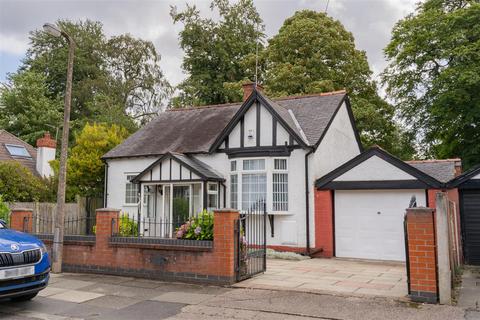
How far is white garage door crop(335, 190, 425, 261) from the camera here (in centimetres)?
1314

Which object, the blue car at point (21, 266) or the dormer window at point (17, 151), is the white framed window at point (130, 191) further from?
the blue car at point (21, 266)

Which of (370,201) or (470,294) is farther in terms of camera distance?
(370,201)

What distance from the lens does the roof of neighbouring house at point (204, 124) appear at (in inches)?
612

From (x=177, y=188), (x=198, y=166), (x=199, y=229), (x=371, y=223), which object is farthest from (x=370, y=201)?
(x=177, y=188)

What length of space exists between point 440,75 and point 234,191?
1324 cm

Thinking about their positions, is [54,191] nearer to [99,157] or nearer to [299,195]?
[99,157]

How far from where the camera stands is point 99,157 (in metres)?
Answer: 19.8

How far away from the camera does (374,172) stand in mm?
13492

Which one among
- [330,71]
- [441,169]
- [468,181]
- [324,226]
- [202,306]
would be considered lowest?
[202,306]

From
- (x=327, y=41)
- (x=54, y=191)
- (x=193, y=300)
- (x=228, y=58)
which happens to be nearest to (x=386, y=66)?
(x=327, y=41)

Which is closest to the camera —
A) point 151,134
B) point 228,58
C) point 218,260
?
point 218,260

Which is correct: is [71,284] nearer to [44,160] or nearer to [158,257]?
[158,257]

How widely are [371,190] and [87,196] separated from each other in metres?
13.4

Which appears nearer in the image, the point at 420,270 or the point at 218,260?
the point at 420,270
